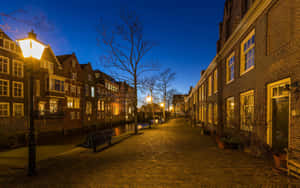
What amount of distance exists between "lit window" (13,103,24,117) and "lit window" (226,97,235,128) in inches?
1027

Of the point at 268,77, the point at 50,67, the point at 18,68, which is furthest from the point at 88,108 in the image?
the point at 268,77

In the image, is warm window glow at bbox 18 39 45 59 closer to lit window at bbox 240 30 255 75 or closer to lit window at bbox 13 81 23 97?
lit window at bbox 240 30 255 75

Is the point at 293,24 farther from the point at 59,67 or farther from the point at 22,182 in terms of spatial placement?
the point at 59,67

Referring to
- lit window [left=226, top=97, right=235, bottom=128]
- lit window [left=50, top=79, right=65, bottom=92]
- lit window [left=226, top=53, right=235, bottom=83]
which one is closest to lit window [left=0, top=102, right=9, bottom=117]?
lit window [left=50, top=79, right=65, bottom=92]

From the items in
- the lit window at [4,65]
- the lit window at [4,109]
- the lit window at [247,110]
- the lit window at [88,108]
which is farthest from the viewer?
the lit window at [88,108]

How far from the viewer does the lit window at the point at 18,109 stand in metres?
22.5

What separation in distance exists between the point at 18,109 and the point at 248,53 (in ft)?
92.1

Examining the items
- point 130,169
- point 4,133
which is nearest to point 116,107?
point 4,133

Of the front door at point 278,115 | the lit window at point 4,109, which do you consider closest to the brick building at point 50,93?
the lit window at point 4,109

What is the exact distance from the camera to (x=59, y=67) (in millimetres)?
29422

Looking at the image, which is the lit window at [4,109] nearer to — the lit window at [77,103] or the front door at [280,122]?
the lit window at [77,103]

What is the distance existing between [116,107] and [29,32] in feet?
161

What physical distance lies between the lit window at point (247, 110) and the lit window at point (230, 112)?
1444 millimetres

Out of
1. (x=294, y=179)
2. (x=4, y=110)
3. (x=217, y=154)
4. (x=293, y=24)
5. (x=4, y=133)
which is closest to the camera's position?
(x=294, y=179)
